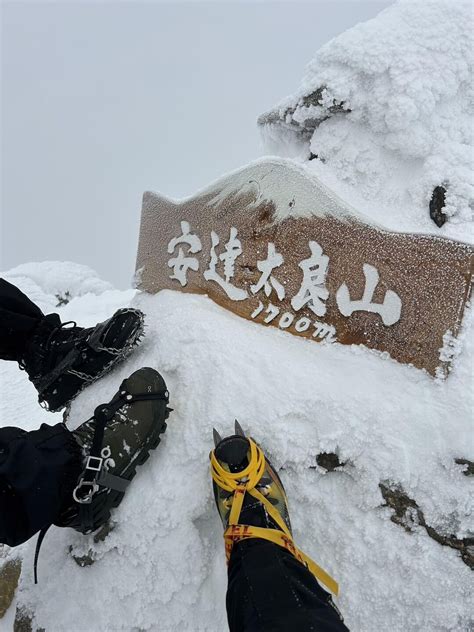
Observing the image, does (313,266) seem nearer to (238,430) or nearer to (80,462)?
(238,430)

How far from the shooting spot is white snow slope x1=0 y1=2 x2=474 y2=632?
5.38ft

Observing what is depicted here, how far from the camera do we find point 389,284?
1918mm

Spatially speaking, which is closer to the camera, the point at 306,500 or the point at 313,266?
the point at 306,500

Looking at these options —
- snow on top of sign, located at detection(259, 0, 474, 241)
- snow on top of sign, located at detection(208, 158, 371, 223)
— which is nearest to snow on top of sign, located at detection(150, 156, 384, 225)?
snow on top of sign, located at detection(208, 158, 371, 223)

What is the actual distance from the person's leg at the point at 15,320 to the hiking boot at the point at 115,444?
69cm

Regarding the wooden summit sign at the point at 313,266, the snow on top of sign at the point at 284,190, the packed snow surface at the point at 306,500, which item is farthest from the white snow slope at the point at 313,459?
the snow on top of sign at the point at 284,190

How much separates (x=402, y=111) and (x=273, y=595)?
256cm

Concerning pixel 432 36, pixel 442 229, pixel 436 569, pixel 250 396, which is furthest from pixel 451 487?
pixel 432 36

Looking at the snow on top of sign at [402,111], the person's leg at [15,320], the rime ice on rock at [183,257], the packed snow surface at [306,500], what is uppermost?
the snow on top of sign at [402,111]

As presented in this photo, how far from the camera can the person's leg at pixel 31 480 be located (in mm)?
1396

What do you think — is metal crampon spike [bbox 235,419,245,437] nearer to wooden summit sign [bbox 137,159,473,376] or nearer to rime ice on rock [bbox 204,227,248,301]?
wooden summit sign [bbox 137,159,473,376]

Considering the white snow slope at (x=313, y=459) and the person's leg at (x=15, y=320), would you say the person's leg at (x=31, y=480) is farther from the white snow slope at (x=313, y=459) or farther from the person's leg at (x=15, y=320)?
the person's leg at (x=15, y=320)

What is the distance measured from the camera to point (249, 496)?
1646 mm

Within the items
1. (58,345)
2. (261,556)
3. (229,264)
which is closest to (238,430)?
(261,556)
